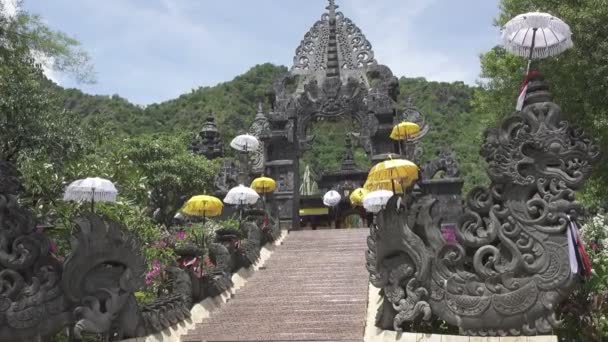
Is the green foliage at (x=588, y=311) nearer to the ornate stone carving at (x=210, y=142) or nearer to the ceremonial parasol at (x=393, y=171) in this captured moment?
the ceremonial parasol at (x=393, y=171)

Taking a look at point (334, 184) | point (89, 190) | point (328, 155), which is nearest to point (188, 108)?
point (328, 155)

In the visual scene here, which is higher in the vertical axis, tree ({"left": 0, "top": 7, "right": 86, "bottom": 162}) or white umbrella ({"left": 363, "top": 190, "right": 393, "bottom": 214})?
tree ({"left": 0, "top": 7, "right": 86, "bottom": 162})

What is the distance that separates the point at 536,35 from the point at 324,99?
49.1ft

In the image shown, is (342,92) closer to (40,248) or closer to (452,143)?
(40,248)

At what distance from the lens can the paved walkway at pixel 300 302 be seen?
8320mm

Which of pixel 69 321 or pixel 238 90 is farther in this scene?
pixel 238 90

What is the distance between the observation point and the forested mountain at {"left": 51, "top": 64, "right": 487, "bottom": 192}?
5000 centimetres

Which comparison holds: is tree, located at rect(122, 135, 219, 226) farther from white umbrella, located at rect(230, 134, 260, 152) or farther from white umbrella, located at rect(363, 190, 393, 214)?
white umbrella, located at rect(363, 190, 393, 214)

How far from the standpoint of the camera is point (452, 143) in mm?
50438

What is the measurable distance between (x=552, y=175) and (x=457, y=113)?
164ft

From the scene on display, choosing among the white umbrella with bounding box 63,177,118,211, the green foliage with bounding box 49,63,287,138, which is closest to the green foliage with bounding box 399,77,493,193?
the green foliage with bounding box 49,63,287,138

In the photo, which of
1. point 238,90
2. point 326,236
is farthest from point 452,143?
point 326,236

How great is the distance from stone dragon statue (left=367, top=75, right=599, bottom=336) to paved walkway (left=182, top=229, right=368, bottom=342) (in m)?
1.13

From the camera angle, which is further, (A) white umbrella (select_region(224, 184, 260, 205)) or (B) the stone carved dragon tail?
(A) white umbrella (select_region(224, 184, 260, 205))
